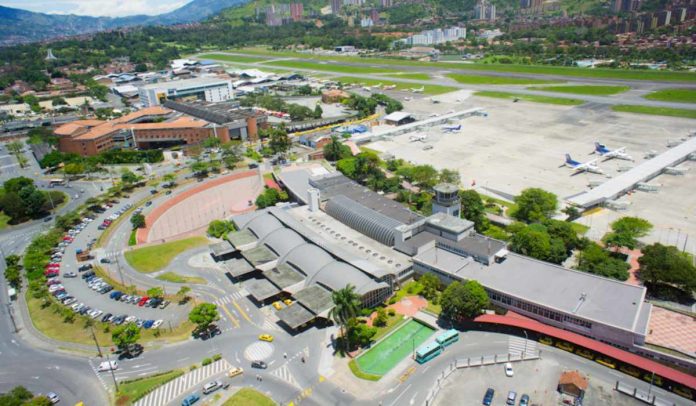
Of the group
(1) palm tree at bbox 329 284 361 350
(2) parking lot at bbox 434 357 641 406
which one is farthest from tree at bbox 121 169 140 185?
(2) parking lot at bbox 434 357 641 406

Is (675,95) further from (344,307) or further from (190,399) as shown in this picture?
(190,399)

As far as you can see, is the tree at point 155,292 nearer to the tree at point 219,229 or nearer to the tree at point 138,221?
the tree at point 219,229

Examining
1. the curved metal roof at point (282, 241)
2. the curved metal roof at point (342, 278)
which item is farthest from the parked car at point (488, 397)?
the curved metal roof at point (282, 241)

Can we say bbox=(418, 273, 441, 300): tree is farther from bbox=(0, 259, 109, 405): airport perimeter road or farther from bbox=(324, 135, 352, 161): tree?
bbox=(324, 135, 352, 161): tree

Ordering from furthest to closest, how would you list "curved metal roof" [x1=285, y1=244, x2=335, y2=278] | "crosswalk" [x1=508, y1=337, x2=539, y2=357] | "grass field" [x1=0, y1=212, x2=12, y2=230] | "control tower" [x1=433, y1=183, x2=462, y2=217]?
"grass field" [x1=0, y1=212, x2=12, y2=230] → "control tower" [x1=433, y1=183, x2=462, y2=217] → "curved metal roof" [x1=285, y1=244, x2=335, y2=278] → "crosswalk" [x1=508, y1=337, x2=539, y2=357]

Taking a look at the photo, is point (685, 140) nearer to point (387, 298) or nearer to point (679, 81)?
point (679, 81)
